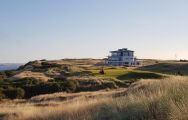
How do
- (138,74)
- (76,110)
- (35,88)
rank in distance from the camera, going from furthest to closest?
(138,74), (35,88), (76,110)

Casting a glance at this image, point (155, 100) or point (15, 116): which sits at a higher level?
point (155, 100)

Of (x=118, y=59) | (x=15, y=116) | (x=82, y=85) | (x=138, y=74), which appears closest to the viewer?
(x=15, y=116)

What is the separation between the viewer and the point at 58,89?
153ft

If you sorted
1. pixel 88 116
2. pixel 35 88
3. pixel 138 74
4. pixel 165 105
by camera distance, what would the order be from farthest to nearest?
1. pixel 138 74
2. pixel 35 88
3. pixel 88 116
4. pixel 165 105

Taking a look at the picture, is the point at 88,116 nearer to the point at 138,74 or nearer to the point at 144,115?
the point at 144,115

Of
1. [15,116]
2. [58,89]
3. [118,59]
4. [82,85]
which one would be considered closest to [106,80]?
[82,85]

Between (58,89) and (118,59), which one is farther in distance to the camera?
(118,59)

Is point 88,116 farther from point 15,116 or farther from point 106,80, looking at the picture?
point 106,80

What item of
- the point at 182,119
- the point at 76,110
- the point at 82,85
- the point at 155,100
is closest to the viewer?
the point at 182,119

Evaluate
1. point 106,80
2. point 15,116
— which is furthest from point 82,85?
point 15,116

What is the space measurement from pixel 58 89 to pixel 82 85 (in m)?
5.86

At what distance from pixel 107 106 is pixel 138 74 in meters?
46.4

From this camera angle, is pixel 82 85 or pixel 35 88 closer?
pixel 35 88

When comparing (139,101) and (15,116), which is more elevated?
(139,101)
